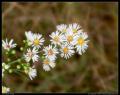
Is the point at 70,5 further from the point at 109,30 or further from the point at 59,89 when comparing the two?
the point at 59,89

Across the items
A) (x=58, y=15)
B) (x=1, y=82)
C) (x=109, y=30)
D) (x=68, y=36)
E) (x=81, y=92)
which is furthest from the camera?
(x=109, y=30)

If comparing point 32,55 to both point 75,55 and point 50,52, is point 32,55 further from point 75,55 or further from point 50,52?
point 75,55

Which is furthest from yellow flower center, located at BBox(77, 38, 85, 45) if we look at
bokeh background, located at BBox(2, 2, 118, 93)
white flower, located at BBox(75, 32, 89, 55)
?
bokeh background, located at BBox(2, 2, 118, 93)

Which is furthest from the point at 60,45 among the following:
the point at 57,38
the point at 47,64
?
the point at 47,64

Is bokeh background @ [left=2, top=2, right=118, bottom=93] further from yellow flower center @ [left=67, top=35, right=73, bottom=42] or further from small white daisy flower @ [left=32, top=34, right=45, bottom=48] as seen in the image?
yellow flower center @ [left=67, top=35, right=73, bottom=42]

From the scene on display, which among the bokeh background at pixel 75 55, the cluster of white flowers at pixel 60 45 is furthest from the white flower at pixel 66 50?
the bokeh background at pixel 75 55

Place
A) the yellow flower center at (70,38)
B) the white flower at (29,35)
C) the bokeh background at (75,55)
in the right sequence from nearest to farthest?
the yellow flower center at (70,38) < the white flower at (29,35) < the bokeh background at (75,55)

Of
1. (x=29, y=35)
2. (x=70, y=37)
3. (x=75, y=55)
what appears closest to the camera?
(x=70, y=37)

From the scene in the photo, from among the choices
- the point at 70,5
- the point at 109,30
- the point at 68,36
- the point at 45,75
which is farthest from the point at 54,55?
the point at 109,30

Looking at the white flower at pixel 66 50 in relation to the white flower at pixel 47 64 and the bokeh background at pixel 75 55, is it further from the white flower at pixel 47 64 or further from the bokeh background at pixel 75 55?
the bokeh background at pixel 75 55
